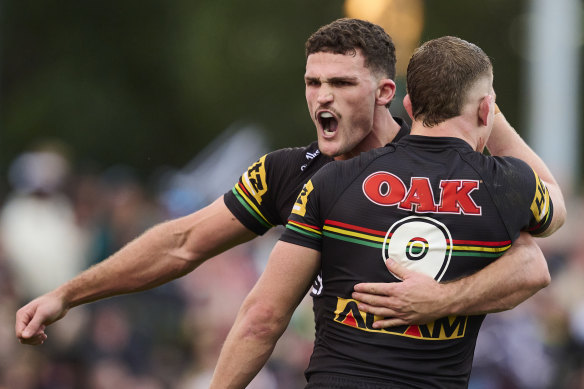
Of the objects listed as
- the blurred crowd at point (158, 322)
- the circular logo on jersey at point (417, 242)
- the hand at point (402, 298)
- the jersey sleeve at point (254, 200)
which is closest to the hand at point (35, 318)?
the jersey sleeve at point (254, 200)

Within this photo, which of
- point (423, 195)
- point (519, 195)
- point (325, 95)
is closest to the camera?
point (423, 195)

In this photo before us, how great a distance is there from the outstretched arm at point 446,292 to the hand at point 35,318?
1.74 meters

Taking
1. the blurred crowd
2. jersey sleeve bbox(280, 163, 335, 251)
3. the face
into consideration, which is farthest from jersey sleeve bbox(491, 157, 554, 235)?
the blurred crowd

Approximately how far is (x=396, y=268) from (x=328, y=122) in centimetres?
102

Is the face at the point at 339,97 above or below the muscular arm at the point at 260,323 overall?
above

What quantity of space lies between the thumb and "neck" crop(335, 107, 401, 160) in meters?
0.98

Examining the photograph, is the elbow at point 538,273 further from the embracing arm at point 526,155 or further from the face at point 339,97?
the face at point 339,97

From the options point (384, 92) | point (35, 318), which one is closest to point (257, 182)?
point (384, 92)

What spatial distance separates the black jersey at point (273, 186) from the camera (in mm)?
5176

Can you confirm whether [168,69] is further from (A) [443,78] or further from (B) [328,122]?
(A) [443,78]

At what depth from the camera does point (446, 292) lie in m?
4.25

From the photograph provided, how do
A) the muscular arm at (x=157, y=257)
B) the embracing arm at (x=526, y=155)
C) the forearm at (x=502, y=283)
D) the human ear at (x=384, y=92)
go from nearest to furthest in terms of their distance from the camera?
the forearm at (x=502, y=283) → the embracing arm at (x=526, y=155) → the human ear at (x=384, y=92) → the muscular arm at (x=157, y=257)

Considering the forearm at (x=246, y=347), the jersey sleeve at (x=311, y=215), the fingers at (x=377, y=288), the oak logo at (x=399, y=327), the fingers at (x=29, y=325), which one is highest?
the jersey sleeve at (x=311, y=215)

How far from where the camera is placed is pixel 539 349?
9750 mm
